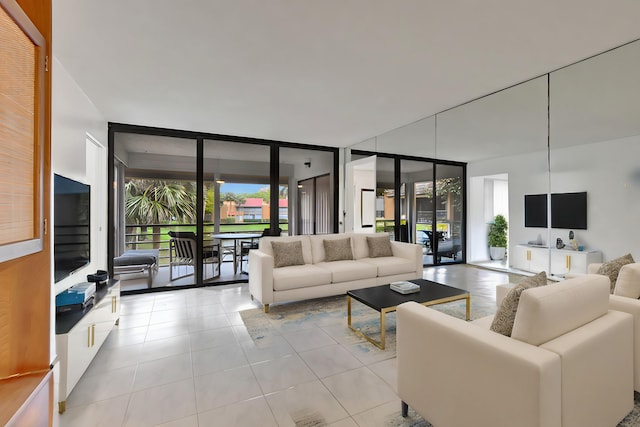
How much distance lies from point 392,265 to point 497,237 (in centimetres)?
272

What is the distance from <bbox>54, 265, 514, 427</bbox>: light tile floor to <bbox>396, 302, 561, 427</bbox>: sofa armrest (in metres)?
0.35

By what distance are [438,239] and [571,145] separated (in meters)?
2.90

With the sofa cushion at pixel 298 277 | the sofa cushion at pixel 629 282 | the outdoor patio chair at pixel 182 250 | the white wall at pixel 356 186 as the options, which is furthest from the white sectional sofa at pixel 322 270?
the sofa cushion at pixel 629 282

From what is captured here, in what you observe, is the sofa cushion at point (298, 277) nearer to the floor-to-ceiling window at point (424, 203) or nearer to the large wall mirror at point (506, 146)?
the floor-to-ceiling window at point (424, 203)

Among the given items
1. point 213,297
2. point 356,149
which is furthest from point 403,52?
point 213,297

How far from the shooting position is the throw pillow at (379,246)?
4574mm

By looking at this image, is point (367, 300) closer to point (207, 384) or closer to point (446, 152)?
point (207, 384)

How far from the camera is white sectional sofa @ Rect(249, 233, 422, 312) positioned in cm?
358

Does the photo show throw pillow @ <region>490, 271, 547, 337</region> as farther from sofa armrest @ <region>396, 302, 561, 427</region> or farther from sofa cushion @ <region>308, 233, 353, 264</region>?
sofa cushion @ <region>308, 233, 353, 264</region>

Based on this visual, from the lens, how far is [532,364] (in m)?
1.12

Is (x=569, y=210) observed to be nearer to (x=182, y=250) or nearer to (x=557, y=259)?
(x=557, y=259)

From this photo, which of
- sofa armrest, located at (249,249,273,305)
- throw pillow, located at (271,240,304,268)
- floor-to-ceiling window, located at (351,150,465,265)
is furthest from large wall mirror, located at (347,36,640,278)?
sofa armrest, located at (249,249,273,305)

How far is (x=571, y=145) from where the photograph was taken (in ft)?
9.82

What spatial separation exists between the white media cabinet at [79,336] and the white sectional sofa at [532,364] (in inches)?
80.0
